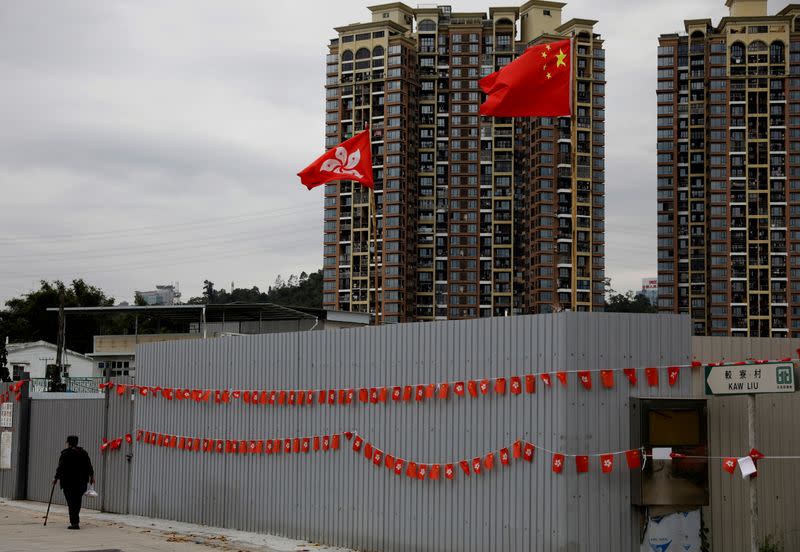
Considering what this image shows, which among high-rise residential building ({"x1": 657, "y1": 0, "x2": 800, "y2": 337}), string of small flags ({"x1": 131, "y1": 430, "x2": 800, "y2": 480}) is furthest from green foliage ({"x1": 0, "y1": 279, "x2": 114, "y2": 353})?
string of small flags ({"x1": 131, "y1": 430, "x2": 800, "y2": 480})

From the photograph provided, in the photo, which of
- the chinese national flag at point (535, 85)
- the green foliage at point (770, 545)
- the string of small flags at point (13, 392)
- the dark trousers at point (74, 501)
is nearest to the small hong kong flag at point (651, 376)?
the green foliage at point (770, 545)

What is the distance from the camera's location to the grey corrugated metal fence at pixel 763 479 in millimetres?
12086

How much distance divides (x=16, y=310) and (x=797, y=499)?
102m

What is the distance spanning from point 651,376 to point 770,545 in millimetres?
2396

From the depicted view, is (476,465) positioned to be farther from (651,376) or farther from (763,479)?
(763,479)

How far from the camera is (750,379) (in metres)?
10.7

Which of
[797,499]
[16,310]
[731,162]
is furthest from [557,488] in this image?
[731,162]

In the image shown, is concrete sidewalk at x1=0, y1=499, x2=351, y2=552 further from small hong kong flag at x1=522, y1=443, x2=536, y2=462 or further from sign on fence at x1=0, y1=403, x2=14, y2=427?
sign on fence at x1=0, y1=403, x2=14, y2=427

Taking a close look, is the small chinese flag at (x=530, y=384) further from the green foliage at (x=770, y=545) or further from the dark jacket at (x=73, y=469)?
the dark jacket at (x=73, y=469)

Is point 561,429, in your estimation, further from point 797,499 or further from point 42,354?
point 42,354

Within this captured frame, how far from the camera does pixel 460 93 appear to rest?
5290 inches

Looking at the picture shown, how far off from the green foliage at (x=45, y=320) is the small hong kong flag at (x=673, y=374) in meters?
93.1

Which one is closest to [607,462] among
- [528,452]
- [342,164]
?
[528,452]

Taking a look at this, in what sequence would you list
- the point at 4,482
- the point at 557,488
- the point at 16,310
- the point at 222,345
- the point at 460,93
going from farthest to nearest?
the point at 460,93, the point at 16,310, the point at 4,482, the point at 222,345, the point at 557,488
